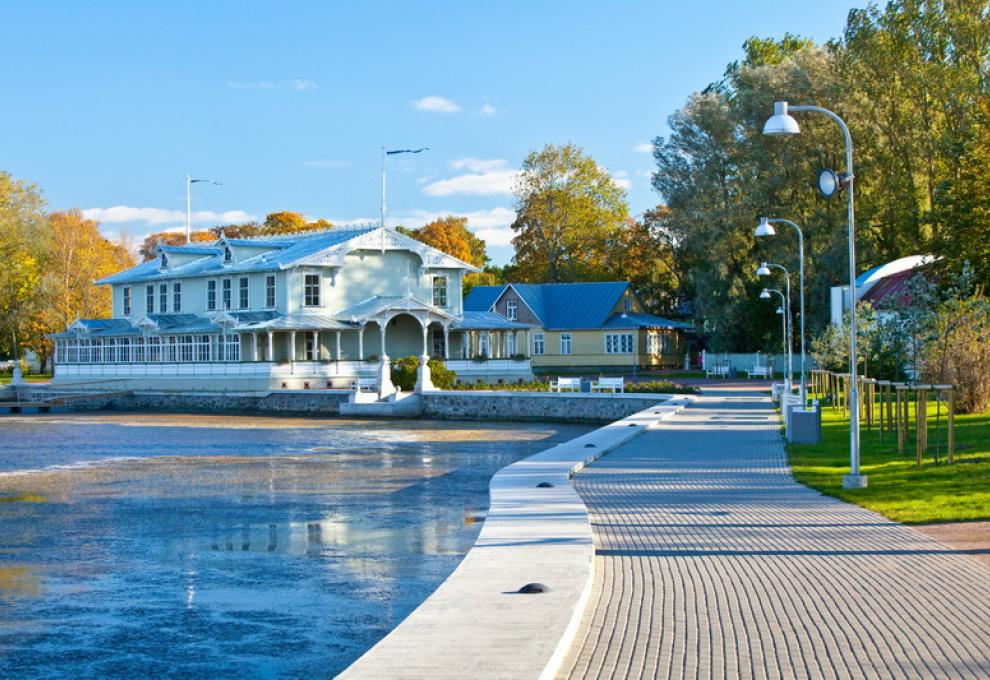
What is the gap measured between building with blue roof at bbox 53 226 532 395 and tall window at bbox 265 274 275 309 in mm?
57

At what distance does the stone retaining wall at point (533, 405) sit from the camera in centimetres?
4469

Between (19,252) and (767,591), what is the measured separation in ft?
263

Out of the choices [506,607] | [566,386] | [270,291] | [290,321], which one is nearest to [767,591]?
[506,607]

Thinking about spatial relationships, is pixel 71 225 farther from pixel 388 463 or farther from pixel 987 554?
pixel 987 554

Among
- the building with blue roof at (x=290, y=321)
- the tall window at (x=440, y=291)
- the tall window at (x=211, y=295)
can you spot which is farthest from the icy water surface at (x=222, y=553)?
the tall window at (x=440, y=291)

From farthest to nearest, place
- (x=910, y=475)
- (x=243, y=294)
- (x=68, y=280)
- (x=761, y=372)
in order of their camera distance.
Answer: (x=68, y=280) < (x=761, y=372) < (x=243, y=294) < (x=910, y=475)

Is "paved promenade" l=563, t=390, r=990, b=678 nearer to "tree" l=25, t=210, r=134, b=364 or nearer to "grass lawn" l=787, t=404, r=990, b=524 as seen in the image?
"grass lawn" l=787, t=404, r=990, b=524

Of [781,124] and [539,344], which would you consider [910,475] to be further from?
[539,344]

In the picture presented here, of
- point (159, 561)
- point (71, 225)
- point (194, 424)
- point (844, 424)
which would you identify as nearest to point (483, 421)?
point (194, 424)

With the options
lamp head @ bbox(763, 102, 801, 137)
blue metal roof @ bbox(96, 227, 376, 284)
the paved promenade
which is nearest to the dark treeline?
blue metal roof @ bbox(96, 227, 376, 284)

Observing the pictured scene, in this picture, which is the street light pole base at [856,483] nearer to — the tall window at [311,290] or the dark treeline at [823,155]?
the dark treeline at [823,155]

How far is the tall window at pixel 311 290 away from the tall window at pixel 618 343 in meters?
23.7

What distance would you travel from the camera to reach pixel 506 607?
962 centimetres

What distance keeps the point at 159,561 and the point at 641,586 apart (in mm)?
6361
